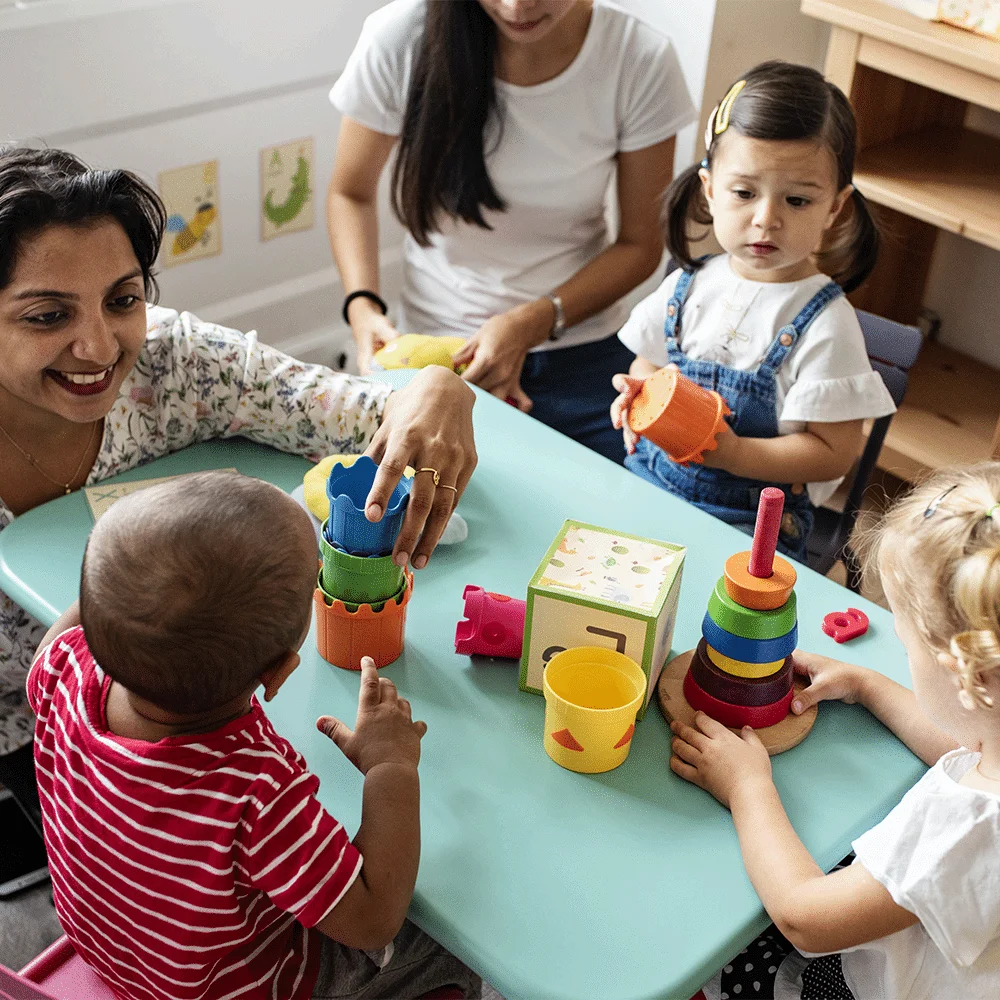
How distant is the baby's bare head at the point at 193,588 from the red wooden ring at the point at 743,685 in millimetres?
413

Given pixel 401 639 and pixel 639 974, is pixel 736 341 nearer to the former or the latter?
pixel 401 639

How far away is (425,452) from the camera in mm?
1306

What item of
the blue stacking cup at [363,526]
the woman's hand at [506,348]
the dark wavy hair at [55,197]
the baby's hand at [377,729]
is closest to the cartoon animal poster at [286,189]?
the woman's hand at [506,348]

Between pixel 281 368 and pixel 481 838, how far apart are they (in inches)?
29.0

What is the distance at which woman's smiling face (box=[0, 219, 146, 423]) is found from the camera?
130 cm

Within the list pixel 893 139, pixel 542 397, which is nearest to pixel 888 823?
pixel 542 397

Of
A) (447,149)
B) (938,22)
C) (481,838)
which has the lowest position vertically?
(481,838)

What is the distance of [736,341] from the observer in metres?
1.73

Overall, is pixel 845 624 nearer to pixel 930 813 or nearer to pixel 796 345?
pixel 930 813

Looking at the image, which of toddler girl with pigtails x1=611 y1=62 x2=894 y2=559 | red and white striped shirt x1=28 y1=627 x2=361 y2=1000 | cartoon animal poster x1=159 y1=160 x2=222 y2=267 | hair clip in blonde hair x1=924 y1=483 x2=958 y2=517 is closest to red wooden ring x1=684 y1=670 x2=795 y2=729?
hair clip in blonde hair x1=924 y1=483 x2=958 y2=517

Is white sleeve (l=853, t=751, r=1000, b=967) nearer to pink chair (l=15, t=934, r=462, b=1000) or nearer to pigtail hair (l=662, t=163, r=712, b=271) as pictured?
pink chair (l=15, t=934, r=462, b=1000)

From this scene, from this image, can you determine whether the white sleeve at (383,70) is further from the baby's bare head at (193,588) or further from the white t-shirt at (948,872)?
the white t-shirt at (948,872)

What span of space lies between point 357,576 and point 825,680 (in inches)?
18.4

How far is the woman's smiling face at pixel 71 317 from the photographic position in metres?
1.30
